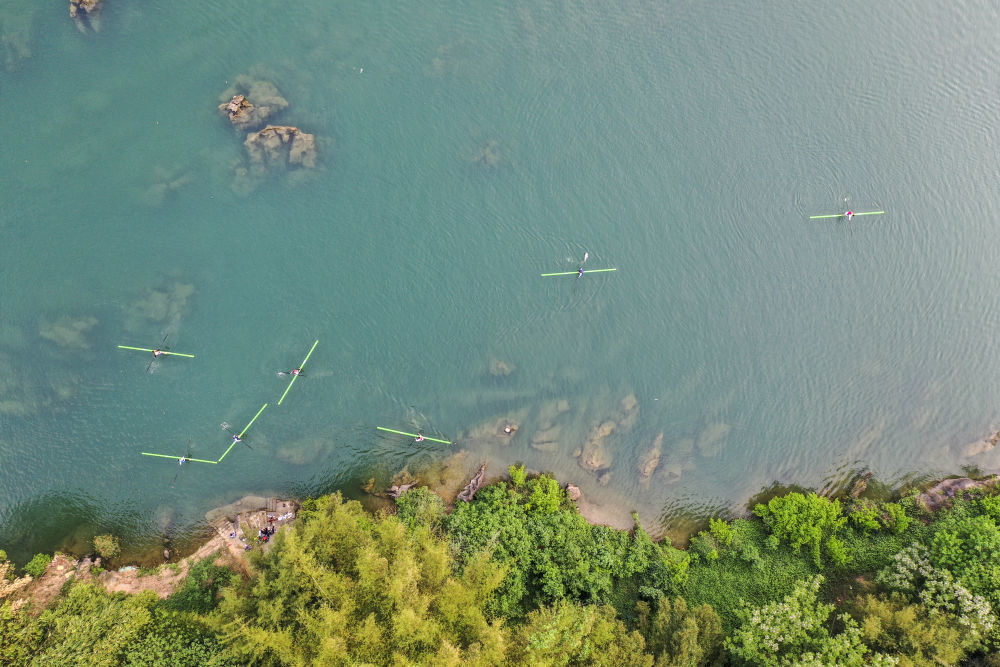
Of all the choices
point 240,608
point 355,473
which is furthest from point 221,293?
point 240,608

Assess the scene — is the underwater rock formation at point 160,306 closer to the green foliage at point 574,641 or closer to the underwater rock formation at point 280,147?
the underwater rock formation at point 280,147

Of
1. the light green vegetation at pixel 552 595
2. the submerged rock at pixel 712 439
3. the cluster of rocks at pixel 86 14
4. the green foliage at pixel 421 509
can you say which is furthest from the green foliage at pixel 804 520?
the cluster of rocks at pixel 86 14

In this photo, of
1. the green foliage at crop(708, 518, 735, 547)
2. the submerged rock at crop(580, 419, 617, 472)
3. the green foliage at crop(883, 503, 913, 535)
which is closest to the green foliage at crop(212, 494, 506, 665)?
the submerged rock at crop(580, 419, 617, 472)

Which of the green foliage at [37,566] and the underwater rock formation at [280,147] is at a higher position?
the underwater rock formation at [280,147]

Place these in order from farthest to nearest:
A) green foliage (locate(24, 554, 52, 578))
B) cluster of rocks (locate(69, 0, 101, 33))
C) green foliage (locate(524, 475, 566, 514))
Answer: cluster of rocks (locate(69, 0, 101, 33)) < green foliage (locate(524, 475, 566, 514)) < green foliage (locate(24, 554, 52, 578))

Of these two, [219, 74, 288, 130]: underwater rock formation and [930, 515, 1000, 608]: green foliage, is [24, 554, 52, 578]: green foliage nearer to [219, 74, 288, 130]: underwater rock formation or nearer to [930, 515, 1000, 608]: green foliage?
[219, 74, 288, 130]: underwater rock formation

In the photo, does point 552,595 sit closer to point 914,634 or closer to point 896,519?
point 914,634

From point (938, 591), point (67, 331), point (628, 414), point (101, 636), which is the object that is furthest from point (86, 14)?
point (938, 591)
